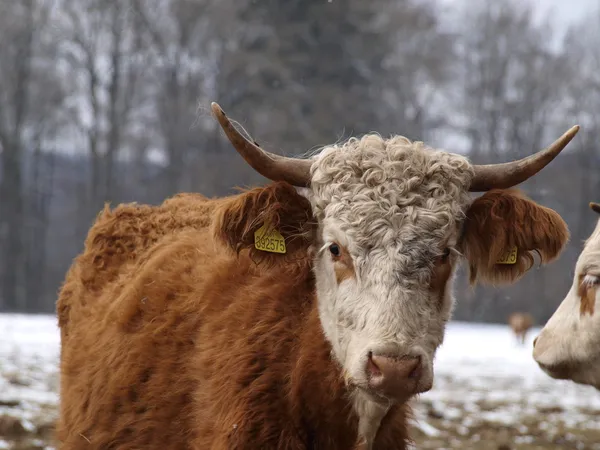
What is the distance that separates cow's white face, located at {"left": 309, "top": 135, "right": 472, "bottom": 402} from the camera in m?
3.02

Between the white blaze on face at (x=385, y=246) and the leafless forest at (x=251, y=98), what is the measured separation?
43.3 ft

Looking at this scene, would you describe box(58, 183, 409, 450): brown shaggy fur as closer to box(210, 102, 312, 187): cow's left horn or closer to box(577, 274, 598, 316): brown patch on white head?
box(210, 102, 312, 187): cow's left horn

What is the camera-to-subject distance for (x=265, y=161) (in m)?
3.51

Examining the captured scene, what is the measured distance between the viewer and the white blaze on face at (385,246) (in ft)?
10.1

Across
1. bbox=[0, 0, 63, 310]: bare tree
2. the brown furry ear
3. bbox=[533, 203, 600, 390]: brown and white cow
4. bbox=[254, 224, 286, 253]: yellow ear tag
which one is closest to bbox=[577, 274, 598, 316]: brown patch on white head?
bbox=[533, 203, 600, 390]: brown and white cow

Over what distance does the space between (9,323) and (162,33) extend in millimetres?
8291

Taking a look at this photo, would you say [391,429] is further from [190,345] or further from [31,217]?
[31,217]

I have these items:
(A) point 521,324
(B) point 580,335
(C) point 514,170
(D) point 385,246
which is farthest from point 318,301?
(A) point 521,324

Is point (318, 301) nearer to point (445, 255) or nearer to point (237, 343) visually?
point (237, 343)

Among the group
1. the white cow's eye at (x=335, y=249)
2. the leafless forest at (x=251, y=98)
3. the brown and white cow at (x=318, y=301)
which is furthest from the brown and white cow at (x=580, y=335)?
the leafless forest at (x=251, y=98)

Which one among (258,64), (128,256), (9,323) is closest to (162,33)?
(258,64)

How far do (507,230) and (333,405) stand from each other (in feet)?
3.63

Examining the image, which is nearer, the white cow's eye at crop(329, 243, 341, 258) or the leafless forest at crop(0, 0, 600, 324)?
the white cow's eye at crop(329, 243, 341, 258)

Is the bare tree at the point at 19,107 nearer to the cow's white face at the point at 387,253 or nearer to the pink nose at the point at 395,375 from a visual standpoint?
the cow's white face at the point at 387,253
